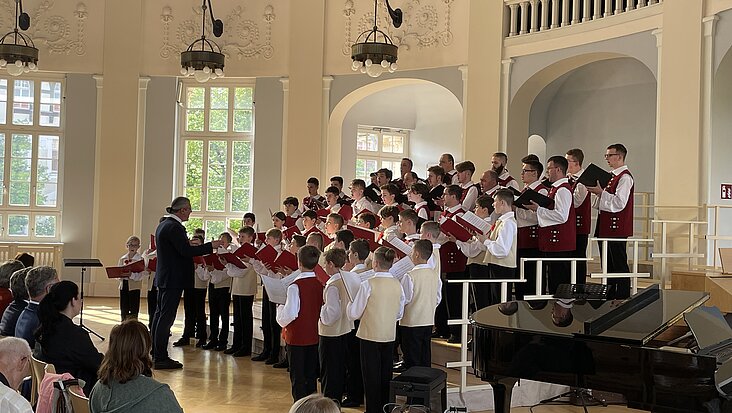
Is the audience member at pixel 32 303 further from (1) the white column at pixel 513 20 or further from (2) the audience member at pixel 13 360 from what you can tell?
(1) the white column at pixel 513 20

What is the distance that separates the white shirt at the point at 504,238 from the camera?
21.5ft

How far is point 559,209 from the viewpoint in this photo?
6.79 m

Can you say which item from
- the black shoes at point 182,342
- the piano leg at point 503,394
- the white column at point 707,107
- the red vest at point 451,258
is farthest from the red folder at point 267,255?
the white column at point 707,107

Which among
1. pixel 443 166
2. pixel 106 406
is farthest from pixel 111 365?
pixel 443 166

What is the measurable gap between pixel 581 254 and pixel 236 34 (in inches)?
310

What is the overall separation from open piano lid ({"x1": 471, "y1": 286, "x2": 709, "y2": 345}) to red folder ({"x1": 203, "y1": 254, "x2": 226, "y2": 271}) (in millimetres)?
4348

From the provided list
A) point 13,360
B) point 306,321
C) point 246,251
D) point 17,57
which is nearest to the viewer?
point 13,360

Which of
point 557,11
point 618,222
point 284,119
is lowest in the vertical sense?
point 618,222

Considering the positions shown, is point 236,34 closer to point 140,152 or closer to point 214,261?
point 140,152

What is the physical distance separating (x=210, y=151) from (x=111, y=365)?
10.8 m

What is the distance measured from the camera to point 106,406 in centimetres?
338

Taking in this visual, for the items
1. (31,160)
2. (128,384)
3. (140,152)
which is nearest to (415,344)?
(128,384)

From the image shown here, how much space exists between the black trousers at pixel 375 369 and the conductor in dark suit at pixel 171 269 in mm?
2584

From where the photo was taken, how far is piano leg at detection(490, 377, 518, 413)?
14.7ft
